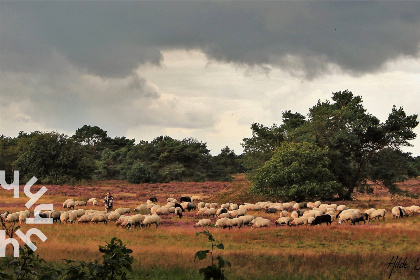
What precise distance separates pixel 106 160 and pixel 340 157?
65140 mm

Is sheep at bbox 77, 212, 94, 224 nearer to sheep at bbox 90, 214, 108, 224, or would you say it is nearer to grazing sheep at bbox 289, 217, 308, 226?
sheep at bbox 90, 214, 108, 224

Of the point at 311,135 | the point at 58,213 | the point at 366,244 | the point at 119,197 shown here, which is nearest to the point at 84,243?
the point at 58,213

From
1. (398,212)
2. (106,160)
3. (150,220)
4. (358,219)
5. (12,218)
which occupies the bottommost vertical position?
(358,219)

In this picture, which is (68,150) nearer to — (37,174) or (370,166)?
(37,174)

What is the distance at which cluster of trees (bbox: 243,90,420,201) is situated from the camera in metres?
42.5

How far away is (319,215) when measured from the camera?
27438mm

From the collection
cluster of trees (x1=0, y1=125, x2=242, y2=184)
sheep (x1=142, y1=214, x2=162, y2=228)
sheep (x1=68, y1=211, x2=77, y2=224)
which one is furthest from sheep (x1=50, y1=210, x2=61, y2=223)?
cluster of trees (x1=0, y1=125, x2=242, y2=184)

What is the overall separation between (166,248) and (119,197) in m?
31.8

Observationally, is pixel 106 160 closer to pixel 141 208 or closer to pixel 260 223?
pixel 141 208

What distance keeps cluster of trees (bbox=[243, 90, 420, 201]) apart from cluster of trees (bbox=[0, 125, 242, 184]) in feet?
72.8

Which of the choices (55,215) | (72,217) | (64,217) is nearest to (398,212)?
(72,217)

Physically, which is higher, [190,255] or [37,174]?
[37,174]

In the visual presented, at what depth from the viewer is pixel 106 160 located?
9906cm

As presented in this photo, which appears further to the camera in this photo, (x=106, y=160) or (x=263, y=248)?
(x=106, y=160)
